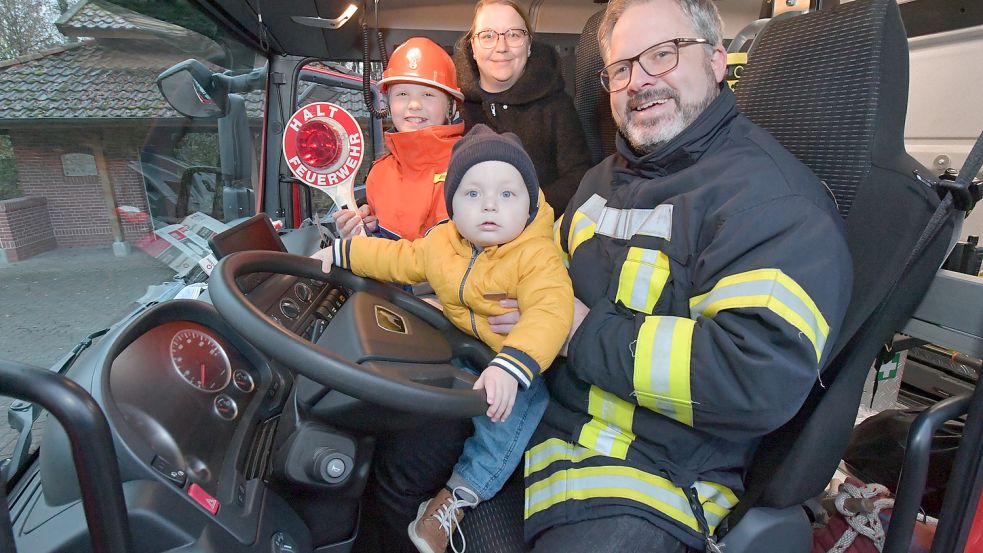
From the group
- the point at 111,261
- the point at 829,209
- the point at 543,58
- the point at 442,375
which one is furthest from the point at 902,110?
the point at 111,261

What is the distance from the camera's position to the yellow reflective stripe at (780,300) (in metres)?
1.01

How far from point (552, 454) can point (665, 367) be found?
1.21 feet

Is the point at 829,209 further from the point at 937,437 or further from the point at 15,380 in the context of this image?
the point at 15,380

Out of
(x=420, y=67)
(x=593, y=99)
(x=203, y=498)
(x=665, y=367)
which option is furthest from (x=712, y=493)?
(x=420, y=67)

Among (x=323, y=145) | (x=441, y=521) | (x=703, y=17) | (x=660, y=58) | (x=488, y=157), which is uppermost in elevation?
(x=703, y=17)

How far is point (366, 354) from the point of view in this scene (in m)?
1.08

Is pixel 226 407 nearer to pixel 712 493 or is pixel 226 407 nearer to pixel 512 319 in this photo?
pixel 512 319

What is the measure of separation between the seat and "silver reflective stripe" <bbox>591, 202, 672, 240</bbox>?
32cm

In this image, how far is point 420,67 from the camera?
6.09 feet

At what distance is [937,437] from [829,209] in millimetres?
742

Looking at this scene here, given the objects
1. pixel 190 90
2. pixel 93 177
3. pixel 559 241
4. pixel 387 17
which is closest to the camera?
pixel 559 241

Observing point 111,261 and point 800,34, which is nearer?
point 800,34

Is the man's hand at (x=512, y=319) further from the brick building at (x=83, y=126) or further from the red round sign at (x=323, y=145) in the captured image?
the brick building at (x=83, y=126)

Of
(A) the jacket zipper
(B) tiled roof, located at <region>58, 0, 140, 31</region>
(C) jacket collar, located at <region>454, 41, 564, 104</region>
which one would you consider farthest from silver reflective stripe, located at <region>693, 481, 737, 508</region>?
(B) tiled roof, located at <region>58, 0, 140, 31</region>
